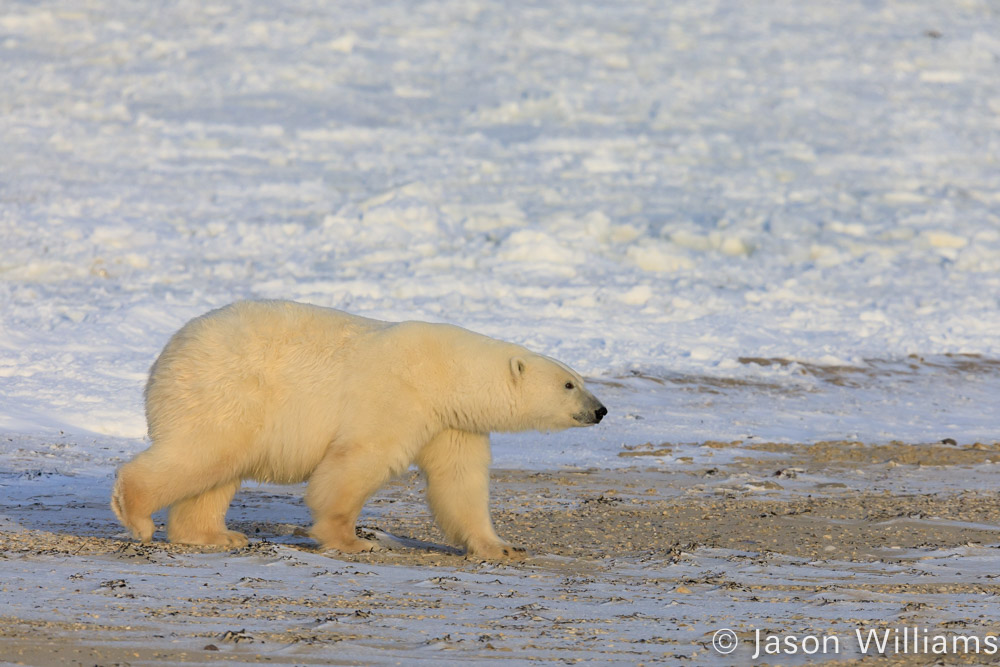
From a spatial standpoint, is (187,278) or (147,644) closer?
(147,644)

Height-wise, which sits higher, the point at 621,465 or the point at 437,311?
the point at 437,311

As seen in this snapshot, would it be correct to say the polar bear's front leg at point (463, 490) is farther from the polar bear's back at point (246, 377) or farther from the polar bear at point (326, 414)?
the polar bear's back at point (246, 377)

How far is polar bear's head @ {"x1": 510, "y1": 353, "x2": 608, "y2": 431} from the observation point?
20.5 ft

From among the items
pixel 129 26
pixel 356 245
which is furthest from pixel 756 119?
pixel 129 26

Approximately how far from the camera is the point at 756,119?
69.1ft

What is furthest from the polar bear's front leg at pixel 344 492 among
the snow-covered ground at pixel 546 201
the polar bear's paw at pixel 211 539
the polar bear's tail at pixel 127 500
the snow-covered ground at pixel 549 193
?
the snow-covered ground at pixel 549 193

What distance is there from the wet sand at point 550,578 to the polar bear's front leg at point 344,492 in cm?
15

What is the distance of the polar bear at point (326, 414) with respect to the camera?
5.75 metres

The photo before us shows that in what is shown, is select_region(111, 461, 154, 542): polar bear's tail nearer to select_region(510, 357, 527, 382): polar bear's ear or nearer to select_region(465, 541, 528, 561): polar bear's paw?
select_region(465, 541, 528, 561): polar bear's paw

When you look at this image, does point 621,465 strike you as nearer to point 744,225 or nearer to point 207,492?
point 207,492

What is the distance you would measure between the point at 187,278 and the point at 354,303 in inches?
85.2

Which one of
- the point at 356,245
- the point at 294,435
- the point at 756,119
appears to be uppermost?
the point at 756,119

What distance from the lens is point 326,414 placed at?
5887mm

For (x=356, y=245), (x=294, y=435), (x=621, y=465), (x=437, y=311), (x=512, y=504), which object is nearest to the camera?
(x=294, y=435)
